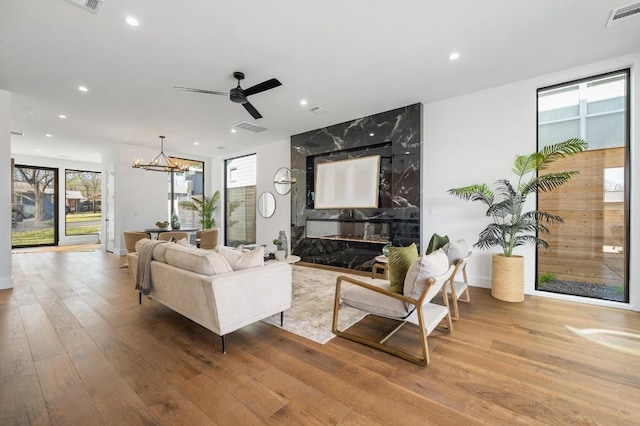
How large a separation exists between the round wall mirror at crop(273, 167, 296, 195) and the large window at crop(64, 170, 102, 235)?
7.07 metres

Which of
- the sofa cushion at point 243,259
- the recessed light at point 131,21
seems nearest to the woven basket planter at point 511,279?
the sofa cushion at point 243,259

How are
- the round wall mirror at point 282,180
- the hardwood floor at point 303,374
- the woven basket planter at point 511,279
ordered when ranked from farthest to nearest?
the round wall mirror at point 282,180 < the woven basket planter at point 511,279 < the hardwood floor at point 303,374

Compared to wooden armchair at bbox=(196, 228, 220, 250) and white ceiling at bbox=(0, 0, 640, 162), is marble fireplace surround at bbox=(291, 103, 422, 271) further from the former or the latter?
wooden armchair at bbox=(196, 228, 220, 250)

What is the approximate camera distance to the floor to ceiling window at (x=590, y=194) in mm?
3443

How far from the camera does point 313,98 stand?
4469 mm

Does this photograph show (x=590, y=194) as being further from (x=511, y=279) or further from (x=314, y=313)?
(x=314, y=313)

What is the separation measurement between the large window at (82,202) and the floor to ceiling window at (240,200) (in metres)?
4.85

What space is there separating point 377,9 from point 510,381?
3.21m

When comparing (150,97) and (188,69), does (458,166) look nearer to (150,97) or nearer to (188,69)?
(188,69)

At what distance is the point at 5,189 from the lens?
4164 mm

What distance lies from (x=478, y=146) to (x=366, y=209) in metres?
2.14

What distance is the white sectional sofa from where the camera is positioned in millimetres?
2279

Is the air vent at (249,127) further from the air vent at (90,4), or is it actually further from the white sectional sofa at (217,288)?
the white sectional sofa at (217,288)

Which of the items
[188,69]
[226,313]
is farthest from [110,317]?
[188,69]
